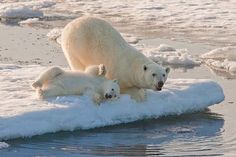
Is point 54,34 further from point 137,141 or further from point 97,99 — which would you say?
point 137,141

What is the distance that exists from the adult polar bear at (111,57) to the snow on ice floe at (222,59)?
2647mm

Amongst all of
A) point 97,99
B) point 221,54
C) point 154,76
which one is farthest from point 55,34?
point 97,99

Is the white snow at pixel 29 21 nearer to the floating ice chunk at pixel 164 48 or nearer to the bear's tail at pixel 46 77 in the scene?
the floating ice chunk at pixel 164 48

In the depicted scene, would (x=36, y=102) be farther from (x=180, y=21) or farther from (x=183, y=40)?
(x=180, y=21)

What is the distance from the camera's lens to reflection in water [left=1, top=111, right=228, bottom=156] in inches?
286

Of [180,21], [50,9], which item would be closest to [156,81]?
[180,21]

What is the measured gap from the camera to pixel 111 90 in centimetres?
837

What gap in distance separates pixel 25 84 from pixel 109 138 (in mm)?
1878

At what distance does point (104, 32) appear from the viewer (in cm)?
945

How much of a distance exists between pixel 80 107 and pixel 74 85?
1.84 feet

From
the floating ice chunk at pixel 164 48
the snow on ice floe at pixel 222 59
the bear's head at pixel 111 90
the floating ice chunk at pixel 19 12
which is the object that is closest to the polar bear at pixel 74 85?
the bear's head at pixel 111 90

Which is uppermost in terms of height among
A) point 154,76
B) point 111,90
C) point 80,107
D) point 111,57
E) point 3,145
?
point 111,57

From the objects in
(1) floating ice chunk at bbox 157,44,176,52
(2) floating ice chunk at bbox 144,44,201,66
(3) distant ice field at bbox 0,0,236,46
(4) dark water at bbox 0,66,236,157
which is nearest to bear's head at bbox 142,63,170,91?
(4) dark water at bbox 0,66,236,157

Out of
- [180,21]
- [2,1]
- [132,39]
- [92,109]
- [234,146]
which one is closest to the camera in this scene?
[234,146]
